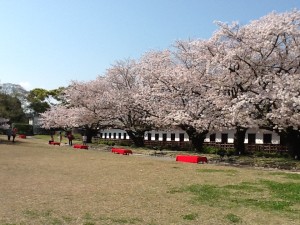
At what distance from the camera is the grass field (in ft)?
29.8

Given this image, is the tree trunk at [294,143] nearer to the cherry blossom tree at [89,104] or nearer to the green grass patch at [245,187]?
the green grass patch at [245,187]

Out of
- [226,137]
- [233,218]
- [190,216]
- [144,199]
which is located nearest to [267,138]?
[226,137]

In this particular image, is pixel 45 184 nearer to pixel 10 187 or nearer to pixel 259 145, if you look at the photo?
pixel 10 187

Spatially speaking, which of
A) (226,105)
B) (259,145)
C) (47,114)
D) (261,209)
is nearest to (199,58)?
(226,105)

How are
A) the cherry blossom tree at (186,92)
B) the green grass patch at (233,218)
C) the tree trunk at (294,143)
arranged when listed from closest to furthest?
the green grass patch at (233,218) → the tree trunk at (294,143) → the cherry blossom tree at (186,92)

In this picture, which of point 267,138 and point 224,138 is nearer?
point 267,138

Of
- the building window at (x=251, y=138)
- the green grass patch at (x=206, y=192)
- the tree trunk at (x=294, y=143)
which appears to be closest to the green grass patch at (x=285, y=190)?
the green grass patch at (x=206, y=192)

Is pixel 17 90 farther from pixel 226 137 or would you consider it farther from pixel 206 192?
pixel 206 192

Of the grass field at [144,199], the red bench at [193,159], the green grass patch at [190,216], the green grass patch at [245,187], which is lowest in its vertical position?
the green grass patch at [190,216]

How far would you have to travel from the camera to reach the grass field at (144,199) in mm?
9086

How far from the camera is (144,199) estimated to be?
455 inches

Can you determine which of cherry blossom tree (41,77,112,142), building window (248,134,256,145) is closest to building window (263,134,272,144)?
building window (248,134,256,145)

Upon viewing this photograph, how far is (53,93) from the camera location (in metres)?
95.2

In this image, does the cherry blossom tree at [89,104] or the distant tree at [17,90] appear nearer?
the cherry blossom tree at [89,104]
